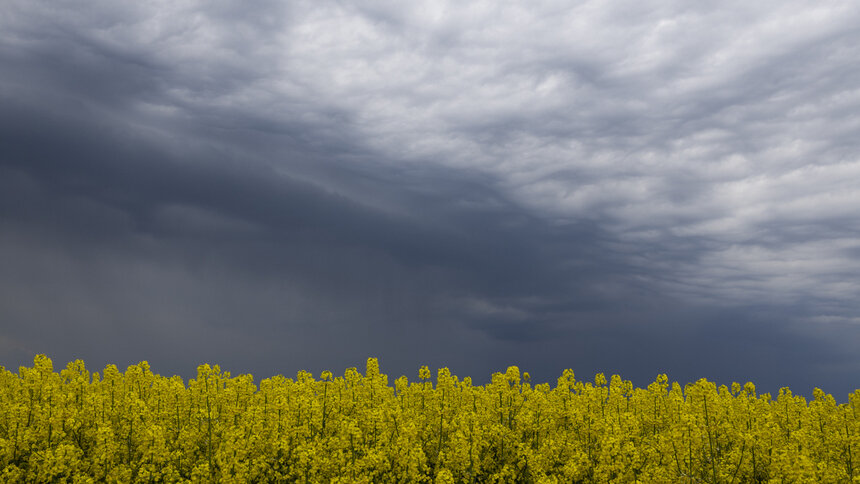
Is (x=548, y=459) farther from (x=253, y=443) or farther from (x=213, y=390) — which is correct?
(x=213, y=390)

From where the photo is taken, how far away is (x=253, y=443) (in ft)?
46.9

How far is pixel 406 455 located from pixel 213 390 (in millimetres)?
7147

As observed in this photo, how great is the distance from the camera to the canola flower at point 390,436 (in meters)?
13.7

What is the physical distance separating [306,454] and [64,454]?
6046 millimetres

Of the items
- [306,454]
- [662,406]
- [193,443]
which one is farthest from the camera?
[662,406]

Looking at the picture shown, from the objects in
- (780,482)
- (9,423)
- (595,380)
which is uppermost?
(595,380)

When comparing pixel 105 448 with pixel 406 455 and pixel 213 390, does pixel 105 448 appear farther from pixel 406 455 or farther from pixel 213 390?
pixel 406 455

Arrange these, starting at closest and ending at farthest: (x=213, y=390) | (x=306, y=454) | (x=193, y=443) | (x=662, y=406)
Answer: (x=306, y=454) → (x=193, y=443) → (x=213, y=390) → (x=662, y=406)

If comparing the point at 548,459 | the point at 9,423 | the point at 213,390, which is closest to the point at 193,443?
the point at 213,390

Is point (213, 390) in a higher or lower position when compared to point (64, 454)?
higher

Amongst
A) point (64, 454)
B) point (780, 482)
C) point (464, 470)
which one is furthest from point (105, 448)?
point (780, 482)

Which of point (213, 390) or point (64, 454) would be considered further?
point (213, 390)

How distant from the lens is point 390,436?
47.7 feet

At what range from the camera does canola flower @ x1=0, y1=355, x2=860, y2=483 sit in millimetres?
13719
